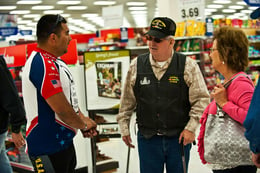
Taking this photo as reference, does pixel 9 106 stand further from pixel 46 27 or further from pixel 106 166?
pixel 106 166

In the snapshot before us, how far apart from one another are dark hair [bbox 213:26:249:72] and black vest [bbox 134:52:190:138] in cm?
39

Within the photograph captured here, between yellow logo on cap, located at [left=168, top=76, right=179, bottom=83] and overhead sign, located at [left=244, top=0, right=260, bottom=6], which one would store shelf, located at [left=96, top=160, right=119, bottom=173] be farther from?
overhead sign, located at [left=244, top=0, right=260, bottom=6]

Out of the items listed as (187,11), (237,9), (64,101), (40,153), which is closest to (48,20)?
(64,101)

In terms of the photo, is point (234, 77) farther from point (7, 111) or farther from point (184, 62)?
point (7, 111)

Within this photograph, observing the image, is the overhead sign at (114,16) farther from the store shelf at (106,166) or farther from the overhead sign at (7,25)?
the store shelf at (106,166)

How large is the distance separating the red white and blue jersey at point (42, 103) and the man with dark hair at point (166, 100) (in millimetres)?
605

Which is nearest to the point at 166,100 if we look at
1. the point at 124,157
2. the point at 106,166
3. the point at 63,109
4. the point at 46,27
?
the point at 63,109

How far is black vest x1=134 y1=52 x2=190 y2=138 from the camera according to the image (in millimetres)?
2197

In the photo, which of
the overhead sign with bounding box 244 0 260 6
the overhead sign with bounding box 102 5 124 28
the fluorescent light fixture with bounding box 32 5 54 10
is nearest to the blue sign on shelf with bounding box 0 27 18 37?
the fluorescent light fixture with bounding box 32 5 54 10

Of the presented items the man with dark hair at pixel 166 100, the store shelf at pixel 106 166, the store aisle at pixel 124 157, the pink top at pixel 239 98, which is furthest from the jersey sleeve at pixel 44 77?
the store shelf at pixel 106 166

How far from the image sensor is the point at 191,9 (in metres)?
7.07

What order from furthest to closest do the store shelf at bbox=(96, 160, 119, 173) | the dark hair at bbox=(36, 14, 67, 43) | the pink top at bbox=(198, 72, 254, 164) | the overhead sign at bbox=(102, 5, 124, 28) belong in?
the overhead sign at bbox=(102, 5, 124, 28), the store shelf at bbox=(96, 160, 119, 173), the dark hair at bbox=(36, 14, 67, 43), the pink top at bbox=(198, 72, 254, 164)

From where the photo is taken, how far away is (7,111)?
8.45 feet

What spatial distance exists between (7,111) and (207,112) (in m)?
1.61
